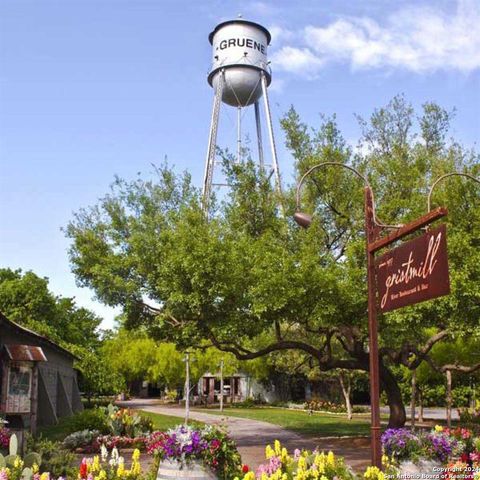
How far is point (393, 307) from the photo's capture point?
23.5 ft

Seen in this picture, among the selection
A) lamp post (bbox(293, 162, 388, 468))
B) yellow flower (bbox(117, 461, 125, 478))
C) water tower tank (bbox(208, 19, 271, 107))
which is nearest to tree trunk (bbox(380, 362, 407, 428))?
lamp post (bbox(293, 162, 388, 468))

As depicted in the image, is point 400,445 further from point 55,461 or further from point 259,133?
point 259,133

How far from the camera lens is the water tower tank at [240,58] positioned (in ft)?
127

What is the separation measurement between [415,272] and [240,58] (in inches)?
1333

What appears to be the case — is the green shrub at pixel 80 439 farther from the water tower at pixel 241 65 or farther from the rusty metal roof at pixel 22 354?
the water tower at pixel 241 65

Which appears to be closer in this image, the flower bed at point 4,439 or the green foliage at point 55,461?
the green foliage at point 55,461

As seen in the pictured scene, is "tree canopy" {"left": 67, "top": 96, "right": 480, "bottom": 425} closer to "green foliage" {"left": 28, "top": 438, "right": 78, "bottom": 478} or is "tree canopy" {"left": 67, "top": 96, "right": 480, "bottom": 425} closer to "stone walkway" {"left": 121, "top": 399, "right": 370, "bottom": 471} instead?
"stone walkway" {"left": 121, "top": 399, "right": 370, "bottom": 471}

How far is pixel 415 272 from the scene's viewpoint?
6.71 metres

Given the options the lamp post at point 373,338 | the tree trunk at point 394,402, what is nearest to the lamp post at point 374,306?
the lamp post at point 373,338

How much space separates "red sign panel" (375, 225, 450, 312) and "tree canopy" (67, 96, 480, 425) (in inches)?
322

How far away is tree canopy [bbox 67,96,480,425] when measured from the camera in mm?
16031

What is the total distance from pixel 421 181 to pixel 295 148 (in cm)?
412

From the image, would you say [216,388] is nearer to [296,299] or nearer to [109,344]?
[109,344]

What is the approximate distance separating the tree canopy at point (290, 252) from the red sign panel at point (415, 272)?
322 inches
